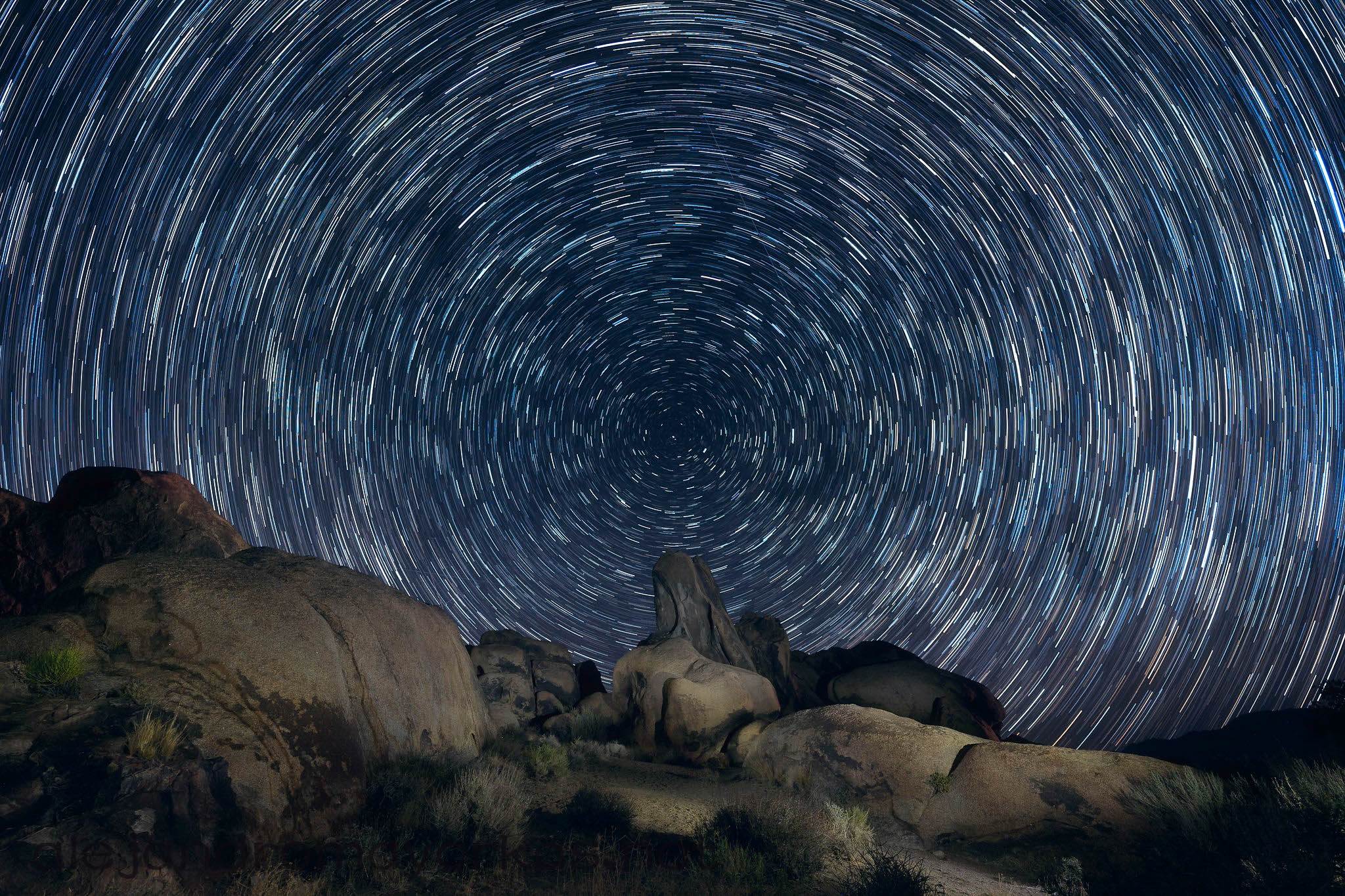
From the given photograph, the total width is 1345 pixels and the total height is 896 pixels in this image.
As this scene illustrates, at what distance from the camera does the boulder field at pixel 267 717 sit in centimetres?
682

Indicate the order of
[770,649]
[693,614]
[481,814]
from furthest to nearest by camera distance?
1. [770,649]
2. [693,614]
3. [481,814]

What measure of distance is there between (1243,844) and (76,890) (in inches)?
542

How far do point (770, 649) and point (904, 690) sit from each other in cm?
686

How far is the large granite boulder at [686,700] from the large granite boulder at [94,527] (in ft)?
44.6

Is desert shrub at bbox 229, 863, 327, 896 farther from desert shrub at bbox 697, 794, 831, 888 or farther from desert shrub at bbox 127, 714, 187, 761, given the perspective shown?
desert shrub at bbox 697, 794, 831, 888

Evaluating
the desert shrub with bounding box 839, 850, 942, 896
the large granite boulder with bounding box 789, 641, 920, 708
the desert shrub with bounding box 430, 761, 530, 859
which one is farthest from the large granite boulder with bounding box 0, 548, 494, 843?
the large granite boulder with bounding box 789, 641, 920, 708

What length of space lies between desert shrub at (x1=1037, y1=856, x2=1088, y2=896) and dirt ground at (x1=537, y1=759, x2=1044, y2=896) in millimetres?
193

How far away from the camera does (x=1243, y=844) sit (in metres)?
9.39

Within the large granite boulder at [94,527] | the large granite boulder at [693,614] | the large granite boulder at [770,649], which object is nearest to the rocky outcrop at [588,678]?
the large granite boulder at [693,614]

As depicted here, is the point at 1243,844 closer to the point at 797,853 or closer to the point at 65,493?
the point at 797,853

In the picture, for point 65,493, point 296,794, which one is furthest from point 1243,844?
point 65,493

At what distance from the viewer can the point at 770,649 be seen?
35.5 metres

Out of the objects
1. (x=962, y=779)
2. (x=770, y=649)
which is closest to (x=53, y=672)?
→ (x=962, y=779)

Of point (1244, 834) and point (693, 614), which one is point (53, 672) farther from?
point (693, 614)
